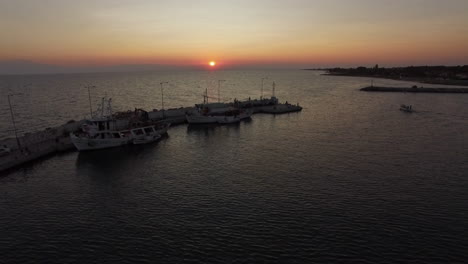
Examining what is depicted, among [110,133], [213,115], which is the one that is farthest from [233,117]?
[110,133]

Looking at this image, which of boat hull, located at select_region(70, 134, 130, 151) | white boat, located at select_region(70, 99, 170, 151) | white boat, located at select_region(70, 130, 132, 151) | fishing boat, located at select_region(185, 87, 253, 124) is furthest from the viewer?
fishing boat, located at select_region(185, 87, 253, 124)

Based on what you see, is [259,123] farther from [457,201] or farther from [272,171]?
[457,201]

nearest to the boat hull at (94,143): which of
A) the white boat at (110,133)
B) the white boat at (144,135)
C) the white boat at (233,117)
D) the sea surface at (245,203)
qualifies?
the white boat at (110,133)

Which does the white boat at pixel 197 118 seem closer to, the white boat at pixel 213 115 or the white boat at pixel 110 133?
the white boat at pixel 213 115

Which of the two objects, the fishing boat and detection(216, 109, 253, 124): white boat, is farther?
detection(216, 109, 253, 124): white boat

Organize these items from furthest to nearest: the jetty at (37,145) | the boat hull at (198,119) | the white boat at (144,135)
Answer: the boat hull at (198,119) < the white boat at (144,135) < the jetty at (37,145)

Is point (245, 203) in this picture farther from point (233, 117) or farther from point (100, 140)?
point (233, 117)

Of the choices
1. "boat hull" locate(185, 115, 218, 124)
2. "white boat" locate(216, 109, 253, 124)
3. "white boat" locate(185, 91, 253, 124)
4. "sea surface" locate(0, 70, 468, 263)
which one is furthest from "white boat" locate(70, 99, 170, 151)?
"white boat" locate(216, 109, 253, 124)

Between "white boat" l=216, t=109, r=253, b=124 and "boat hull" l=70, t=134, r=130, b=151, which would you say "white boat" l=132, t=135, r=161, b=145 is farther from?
"white boat" l=216, t=109, r=253, b=124
